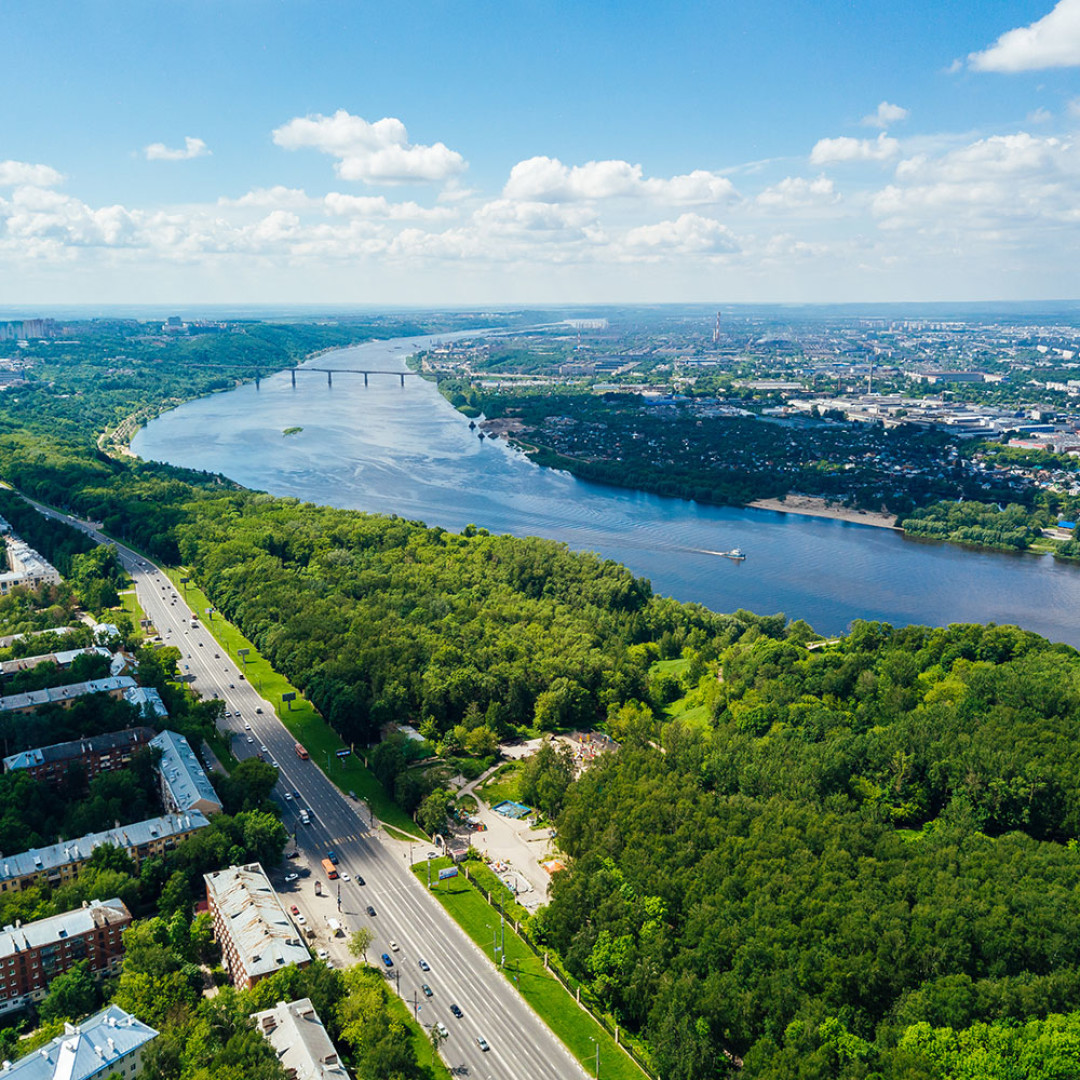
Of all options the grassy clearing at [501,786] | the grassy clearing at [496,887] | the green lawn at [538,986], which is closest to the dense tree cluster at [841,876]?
the green lawn at [538,986]

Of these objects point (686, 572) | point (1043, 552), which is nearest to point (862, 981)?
point (686, 572)

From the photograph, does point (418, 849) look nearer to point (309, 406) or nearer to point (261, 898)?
point (261, 898)

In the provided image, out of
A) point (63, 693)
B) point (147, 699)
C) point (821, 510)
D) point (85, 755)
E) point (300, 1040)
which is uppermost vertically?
point (63, 693)

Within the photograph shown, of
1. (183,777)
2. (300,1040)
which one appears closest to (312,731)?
(183,777)

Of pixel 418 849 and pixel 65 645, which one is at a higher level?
pixel 65 645

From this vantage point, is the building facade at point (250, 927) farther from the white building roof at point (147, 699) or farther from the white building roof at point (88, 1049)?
the white building roof at point (147, 699)

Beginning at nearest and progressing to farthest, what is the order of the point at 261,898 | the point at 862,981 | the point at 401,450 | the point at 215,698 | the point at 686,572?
the point at 862,981 → the point at 261,898 → the point at 215,698 → the point at 686,572 → the point at 401,450

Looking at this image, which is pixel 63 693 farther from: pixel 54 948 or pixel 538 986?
pixel 538 986

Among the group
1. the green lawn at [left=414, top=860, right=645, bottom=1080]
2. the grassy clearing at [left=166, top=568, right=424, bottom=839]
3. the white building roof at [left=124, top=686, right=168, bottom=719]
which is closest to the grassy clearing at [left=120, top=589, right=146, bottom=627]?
the grassy clearing at [left=166, top=568, right=424, bottom=839]
